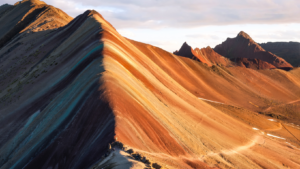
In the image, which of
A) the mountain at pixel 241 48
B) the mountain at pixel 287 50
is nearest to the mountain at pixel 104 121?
the mountain at pixel 241 48

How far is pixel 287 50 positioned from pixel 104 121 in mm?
121311

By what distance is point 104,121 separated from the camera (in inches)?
518

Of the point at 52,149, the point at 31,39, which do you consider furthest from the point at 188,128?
the point at 31,39

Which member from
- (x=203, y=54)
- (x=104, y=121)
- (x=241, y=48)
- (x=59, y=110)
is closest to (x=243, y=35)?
(x=241, y=48)

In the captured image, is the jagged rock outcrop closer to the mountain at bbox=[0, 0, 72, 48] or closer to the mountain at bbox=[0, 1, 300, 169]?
the mountain at bbox=[0, 1, 300, 169]

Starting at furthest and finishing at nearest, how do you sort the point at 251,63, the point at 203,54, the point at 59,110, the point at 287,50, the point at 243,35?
the point at 287,50
the point at 243,35
the point at 251,63
the point at 203,54
the point at 59,110

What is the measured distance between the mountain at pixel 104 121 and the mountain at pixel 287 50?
237 ft

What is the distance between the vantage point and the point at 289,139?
1267 inches

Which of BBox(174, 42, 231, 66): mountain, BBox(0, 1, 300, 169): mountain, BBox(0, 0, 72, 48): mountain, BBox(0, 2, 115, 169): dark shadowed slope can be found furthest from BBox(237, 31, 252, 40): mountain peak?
BBox(0, 2, 115, 169): dark shadowed slope

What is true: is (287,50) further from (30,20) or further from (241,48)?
(30,20)

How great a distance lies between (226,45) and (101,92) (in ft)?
319

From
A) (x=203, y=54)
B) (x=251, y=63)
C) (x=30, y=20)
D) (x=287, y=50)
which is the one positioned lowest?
(x=251, y=63)

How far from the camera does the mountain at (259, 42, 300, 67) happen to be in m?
105

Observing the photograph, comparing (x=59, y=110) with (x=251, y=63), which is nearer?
(x=59, y=110)
